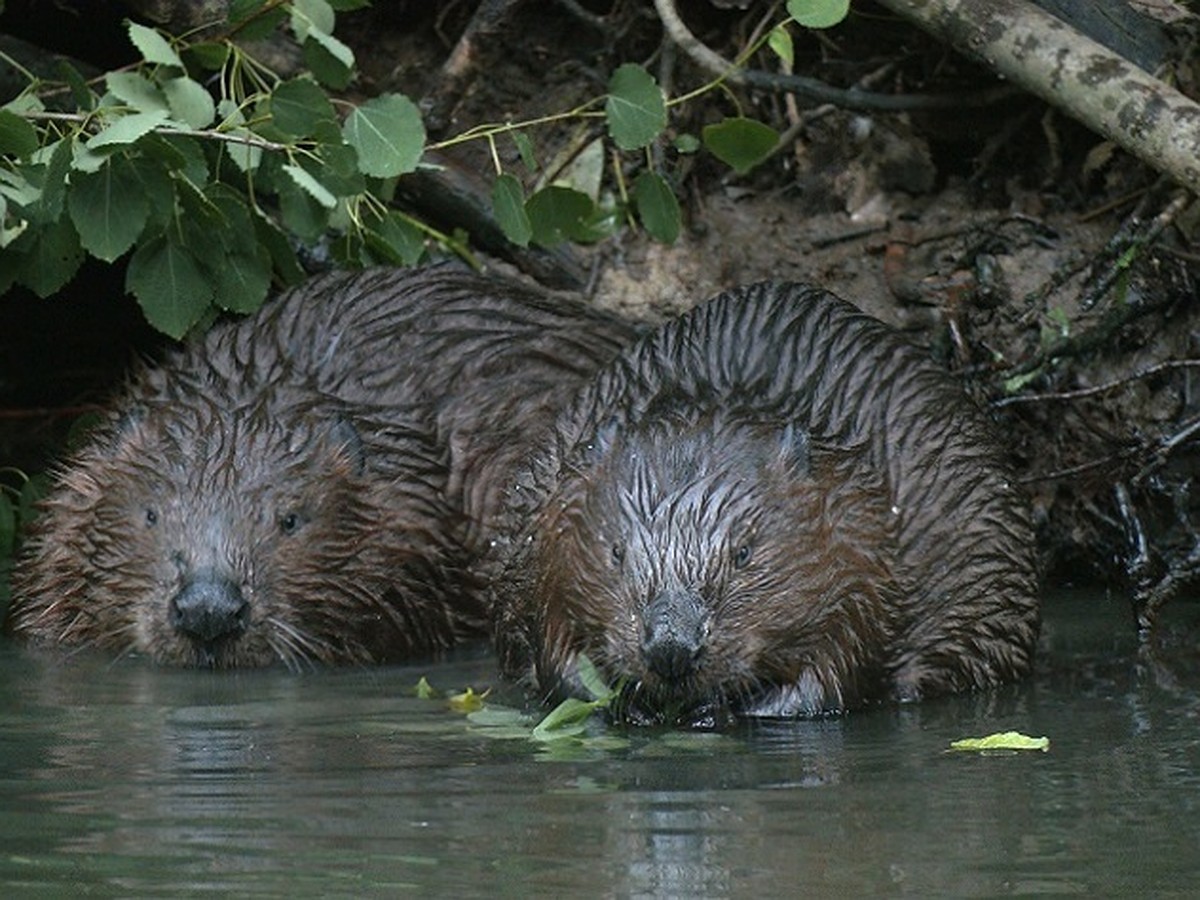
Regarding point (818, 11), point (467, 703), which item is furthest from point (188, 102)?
point (467, 703)

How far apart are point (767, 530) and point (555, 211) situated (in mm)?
2122

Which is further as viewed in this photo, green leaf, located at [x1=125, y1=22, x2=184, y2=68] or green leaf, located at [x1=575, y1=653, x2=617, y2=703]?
green leaf, located at [x1=125, y1=22, x2=184, y2=68]

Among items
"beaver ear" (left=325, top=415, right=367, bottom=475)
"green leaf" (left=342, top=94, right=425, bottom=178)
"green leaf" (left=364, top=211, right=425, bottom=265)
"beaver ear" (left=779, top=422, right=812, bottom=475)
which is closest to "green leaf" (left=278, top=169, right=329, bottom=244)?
"green leaf" (left=342, top=94, right=425, bottom=178)

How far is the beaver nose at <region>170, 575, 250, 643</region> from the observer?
Answer: 6.32 meters

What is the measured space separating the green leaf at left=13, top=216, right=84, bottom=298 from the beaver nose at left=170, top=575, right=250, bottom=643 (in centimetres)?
108

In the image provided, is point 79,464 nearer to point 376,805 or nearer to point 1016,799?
point 376,805

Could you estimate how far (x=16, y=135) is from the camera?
6.31 m

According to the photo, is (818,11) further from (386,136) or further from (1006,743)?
(1006,743)

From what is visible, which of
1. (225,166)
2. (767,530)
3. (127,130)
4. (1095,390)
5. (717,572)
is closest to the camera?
(717,572)

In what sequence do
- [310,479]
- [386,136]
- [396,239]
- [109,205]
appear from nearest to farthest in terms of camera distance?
[109,205] < [386,136] < [310,479] < [396,239]

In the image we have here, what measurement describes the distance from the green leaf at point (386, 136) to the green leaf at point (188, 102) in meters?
0.40

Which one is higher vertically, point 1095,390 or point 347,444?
point 1095,390

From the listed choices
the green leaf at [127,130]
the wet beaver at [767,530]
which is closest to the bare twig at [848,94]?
the wet beaver at [767,530]

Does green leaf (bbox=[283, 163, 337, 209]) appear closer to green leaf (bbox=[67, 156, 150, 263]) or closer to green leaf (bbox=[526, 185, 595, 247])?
green leaf (bbox=[67, 156, 150, 263])
